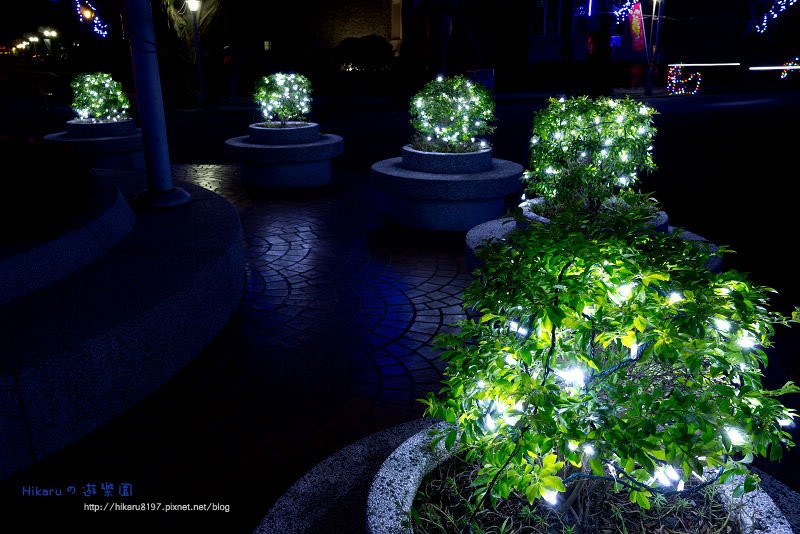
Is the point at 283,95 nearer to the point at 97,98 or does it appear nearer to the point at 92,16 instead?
the point at 97,98

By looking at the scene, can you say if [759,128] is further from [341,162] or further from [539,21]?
[539,21]

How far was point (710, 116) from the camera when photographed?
77.4 feet

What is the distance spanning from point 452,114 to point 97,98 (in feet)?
27.5

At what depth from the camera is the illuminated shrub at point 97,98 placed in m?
12.8

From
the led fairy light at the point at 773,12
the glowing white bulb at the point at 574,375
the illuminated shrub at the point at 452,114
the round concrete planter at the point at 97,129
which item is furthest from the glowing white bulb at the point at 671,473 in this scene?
the led fairy light at the point at 773,12

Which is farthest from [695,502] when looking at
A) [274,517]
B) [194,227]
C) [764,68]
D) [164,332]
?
[764,68]

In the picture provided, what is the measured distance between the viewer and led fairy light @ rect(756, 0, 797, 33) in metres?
36.3

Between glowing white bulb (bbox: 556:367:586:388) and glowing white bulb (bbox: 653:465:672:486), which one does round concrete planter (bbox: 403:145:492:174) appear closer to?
glowing white bulb (bbox: 556:367:586:388)

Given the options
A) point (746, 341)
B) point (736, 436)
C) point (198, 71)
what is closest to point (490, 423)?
point (736, 436)

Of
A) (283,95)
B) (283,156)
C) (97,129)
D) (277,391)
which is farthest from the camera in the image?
(97,129)

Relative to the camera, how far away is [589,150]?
616 centimetres

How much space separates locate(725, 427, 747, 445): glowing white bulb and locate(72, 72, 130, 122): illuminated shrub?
1381cm

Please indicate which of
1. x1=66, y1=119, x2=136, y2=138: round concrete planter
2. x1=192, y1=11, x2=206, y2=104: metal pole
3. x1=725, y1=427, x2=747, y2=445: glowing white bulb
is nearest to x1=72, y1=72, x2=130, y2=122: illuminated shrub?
x1=66, y1=119, x2=136, y2=138: round concrete planter

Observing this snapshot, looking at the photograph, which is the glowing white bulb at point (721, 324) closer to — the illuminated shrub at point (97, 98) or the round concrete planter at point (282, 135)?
the round concrete planter at point (282, 135)
